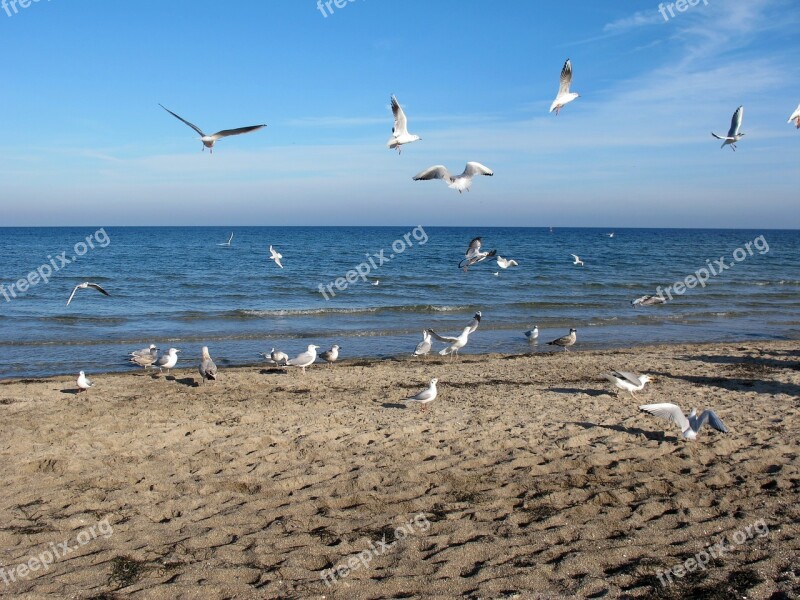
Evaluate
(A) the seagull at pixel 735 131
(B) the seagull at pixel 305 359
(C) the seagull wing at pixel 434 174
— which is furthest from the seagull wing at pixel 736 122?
(B) the seagull at pixel 305 359

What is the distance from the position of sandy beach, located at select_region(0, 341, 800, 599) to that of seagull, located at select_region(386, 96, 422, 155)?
3862 mm

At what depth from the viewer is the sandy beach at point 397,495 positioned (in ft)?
15.8

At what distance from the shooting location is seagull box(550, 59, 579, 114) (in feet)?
31.6

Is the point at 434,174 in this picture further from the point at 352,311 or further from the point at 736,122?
the point at 352,311

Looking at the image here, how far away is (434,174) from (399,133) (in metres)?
1.03

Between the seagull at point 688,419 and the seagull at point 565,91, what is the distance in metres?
4.44

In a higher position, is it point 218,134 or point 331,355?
point 218,134

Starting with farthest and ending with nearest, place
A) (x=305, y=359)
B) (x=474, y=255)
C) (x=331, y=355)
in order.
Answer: (x=331, y=355) < (x=474, y=255) < (x=305, y=359)

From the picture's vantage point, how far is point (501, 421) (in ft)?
28.5

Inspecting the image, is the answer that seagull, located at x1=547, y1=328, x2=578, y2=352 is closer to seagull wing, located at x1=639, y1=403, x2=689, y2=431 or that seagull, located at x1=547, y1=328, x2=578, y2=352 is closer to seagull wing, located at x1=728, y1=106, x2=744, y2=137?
seagull wing, located at x1=728, y1=106, x2=744, y2=137

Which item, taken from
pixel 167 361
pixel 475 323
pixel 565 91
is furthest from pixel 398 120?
pixel 475 323

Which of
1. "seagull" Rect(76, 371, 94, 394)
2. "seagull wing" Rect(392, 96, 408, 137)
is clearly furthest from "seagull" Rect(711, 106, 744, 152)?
"seagull" Rect(76, 371, 94, 394)

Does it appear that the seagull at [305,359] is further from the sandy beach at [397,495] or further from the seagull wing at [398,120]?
the seagull wing at [398,120]

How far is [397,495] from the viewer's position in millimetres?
6359
